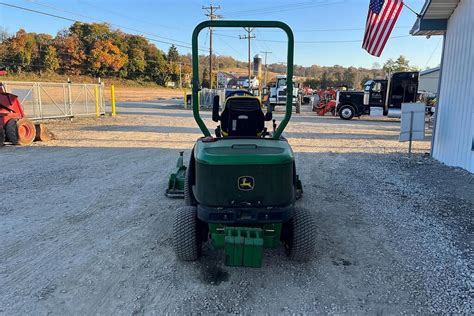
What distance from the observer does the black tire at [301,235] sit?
11.5ft

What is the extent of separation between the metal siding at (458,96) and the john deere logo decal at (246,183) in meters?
6.60

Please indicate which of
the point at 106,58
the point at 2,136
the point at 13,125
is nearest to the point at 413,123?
the point at 13,125

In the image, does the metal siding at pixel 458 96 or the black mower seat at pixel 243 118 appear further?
the metal siding at pixel 458 96

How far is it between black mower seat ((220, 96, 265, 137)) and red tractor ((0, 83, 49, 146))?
791 cm

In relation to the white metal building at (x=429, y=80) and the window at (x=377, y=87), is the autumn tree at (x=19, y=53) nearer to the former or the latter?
the window at (x=377, y=87)

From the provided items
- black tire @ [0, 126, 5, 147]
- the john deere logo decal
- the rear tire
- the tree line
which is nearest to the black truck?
the rear tire

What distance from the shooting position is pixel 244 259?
10.3 ft

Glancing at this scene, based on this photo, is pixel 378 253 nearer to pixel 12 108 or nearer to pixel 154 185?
pixel 154 185

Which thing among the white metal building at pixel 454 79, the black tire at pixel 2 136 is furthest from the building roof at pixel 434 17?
the black tire at pixel 2 136

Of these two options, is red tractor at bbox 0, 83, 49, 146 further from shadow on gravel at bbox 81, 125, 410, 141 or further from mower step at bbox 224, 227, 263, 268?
mower step at bbox 224, 227, 263, 268

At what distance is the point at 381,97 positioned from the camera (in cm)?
2103

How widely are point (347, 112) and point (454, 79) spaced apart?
1299cm

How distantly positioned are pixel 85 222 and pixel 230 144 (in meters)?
2.62

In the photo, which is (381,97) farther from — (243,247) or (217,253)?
(243,247)
